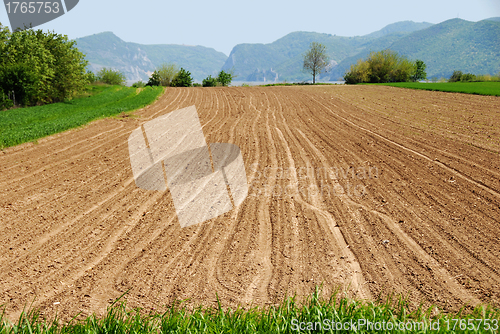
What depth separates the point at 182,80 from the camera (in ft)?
233

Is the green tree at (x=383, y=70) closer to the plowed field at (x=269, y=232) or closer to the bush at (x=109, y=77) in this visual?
the bush at (x=109, y=77)

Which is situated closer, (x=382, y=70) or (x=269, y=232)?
(x=269, y=232)

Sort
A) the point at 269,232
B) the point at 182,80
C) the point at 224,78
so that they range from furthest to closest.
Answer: the point at 224,78 < the point at 182,80 < the point at 269,232

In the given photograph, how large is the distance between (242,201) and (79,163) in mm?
6641

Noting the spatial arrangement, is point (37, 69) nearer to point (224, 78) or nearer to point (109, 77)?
point (109, 77)

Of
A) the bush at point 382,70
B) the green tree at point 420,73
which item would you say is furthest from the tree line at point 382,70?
the green tree at point 420,73

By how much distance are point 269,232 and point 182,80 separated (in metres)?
70.8

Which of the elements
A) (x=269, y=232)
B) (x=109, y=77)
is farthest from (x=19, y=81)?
(x=109, y=77)

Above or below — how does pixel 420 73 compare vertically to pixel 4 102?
above

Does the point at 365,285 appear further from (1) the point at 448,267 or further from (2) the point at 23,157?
(2) the point at 23,157

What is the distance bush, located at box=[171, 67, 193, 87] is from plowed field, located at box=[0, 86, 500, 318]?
205ft

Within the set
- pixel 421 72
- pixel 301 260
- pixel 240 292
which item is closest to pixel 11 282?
pixel 240 292

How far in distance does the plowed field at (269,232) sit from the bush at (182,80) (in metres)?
62.4

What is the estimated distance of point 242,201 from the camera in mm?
7105
